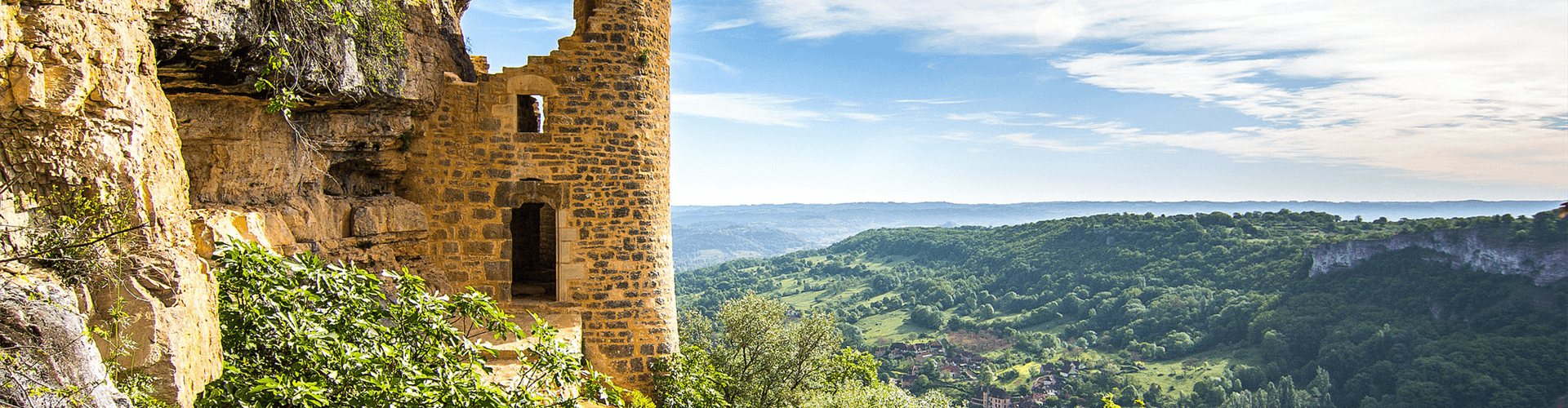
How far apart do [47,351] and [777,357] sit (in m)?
14.1

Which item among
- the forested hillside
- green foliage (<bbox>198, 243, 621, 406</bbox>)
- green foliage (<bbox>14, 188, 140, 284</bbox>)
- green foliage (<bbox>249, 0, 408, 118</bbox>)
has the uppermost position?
green foliage (<bbox>249, 0, 408, 118</bbox>)

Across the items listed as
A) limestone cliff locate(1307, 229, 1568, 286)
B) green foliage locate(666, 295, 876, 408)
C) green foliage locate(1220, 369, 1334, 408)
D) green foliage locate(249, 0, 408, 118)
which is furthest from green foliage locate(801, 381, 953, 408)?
limestone cliff locate(1307, 229, 1568, 286)

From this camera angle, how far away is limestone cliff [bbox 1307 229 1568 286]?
82.6 meters

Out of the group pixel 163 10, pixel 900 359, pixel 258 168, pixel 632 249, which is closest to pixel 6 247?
pixel 163 10

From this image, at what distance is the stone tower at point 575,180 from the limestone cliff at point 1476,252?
101 m

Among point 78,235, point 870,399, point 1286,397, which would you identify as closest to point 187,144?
point 78,235

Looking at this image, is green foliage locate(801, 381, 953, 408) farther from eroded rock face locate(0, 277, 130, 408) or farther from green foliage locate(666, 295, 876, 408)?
eroded rock face locate(0, 277, 130, 408)

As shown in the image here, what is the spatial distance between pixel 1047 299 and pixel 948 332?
691 inches

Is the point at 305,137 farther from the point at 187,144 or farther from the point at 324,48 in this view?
the point at 324,48

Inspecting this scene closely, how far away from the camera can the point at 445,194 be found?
12.6 metres

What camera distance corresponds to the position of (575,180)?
12836 millimetres

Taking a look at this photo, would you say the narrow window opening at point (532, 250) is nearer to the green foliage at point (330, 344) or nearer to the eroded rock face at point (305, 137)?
the eroded rock face at point (305, 137)

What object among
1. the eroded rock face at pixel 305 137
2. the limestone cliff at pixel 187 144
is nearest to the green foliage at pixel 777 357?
the eroded rock face at pixel 305 137

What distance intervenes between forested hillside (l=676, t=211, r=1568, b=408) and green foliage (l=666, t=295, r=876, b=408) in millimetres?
23439
